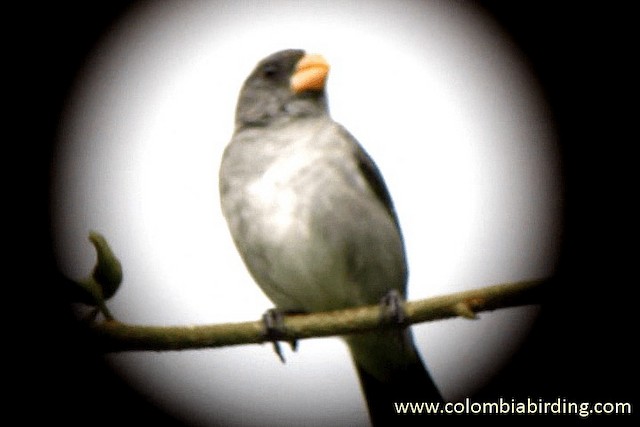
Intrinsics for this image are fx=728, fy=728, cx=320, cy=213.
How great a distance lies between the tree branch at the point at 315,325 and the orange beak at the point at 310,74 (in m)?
0.97

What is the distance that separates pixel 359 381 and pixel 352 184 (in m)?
0.66

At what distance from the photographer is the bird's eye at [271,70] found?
250 centimetres

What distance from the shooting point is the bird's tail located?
2312 millimetres

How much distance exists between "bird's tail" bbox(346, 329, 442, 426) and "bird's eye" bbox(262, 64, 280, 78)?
932 millimetres

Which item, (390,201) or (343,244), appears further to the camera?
(390,201)

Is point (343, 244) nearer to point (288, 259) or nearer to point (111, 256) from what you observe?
point (288, 259)

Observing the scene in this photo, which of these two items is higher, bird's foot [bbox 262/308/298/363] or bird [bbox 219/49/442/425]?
bird [bbox 219/49/442/425]

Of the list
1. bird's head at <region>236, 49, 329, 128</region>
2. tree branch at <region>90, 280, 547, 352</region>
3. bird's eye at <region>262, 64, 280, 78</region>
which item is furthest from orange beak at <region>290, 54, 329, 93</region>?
tree branch at <region>90, 280, 547, 352</region>

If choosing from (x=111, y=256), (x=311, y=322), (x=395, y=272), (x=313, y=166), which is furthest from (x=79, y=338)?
(x=395, y=272)

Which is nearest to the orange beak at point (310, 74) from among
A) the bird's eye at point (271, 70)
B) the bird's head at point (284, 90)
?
the bird's head at point (284, 90)

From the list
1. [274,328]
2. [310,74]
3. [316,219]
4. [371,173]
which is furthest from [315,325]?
[310,74]

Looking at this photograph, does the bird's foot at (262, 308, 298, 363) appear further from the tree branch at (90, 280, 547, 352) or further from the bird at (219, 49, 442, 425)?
the bird at (219, 49, 442, 425)

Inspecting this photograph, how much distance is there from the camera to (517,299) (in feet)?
4.56

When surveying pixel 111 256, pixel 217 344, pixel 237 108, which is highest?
pixel 237 108
